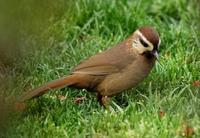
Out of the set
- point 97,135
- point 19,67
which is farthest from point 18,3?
point 19,67

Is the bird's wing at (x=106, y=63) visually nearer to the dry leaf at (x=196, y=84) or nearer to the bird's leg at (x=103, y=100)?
the bird's leg at (x=103, y=100)

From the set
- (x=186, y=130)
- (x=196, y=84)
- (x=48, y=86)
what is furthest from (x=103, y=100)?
(x=186, y=130)

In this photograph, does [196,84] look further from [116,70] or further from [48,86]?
[48,86]

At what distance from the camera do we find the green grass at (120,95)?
20.6 feet

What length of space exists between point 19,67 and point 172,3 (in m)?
3.26

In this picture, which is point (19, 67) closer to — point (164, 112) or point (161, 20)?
point (164, 112)

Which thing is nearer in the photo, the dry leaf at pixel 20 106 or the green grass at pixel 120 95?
the green grass at pixel 120 95

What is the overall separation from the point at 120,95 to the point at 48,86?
88 cm

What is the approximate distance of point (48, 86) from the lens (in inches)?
276

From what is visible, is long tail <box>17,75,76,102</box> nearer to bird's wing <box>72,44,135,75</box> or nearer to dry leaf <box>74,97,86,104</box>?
bird's wing <box>72,44,135,75</box>

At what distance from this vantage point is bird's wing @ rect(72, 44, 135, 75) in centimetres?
721

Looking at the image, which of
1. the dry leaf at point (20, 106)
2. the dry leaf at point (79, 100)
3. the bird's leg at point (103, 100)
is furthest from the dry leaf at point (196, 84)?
the dry leaf at point (20, 106)

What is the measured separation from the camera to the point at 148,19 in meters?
9.50

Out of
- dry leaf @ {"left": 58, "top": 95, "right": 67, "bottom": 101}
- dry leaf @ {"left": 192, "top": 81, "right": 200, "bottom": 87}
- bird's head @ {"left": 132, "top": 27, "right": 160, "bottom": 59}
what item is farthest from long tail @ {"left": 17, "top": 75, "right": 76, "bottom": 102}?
dry leaf @ {"left": 192, "top": 81, "right": 200, "bottom": 87}
